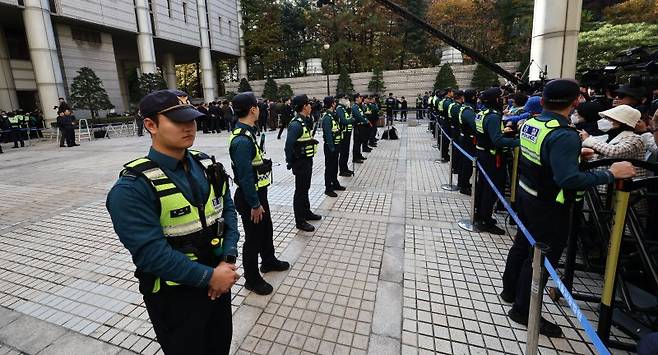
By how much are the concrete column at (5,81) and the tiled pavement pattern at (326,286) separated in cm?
2382

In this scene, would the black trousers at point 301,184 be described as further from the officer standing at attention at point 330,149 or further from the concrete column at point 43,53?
the concrete column at point 43,53

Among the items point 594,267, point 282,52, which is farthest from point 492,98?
point 282,52

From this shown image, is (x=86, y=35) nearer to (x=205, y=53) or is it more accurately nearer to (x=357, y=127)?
(x=205, y=53)

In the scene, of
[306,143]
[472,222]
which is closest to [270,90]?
[306,143]

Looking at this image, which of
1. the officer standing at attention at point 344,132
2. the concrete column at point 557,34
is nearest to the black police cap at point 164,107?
the officer standing at attention at point 344,132

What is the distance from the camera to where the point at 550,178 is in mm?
2775

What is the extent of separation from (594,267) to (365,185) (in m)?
4.80

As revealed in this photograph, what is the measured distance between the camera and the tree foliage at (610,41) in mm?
19828

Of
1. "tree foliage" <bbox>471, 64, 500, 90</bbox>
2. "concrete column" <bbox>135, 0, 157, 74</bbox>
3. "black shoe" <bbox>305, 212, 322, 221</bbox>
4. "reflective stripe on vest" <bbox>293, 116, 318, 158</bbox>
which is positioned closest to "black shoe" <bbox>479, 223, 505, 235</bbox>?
"black shoe" <bbox>305, 212, 322, 221</bbox>

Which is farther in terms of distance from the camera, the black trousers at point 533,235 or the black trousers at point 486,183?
the black trousers at point 486,183

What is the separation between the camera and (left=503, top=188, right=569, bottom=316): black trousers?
283 cm

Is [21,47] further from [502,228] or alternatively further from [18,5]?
[502,228]

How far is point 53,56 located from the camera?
843 inches

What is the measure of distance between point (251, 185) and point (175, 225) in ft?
5.34
